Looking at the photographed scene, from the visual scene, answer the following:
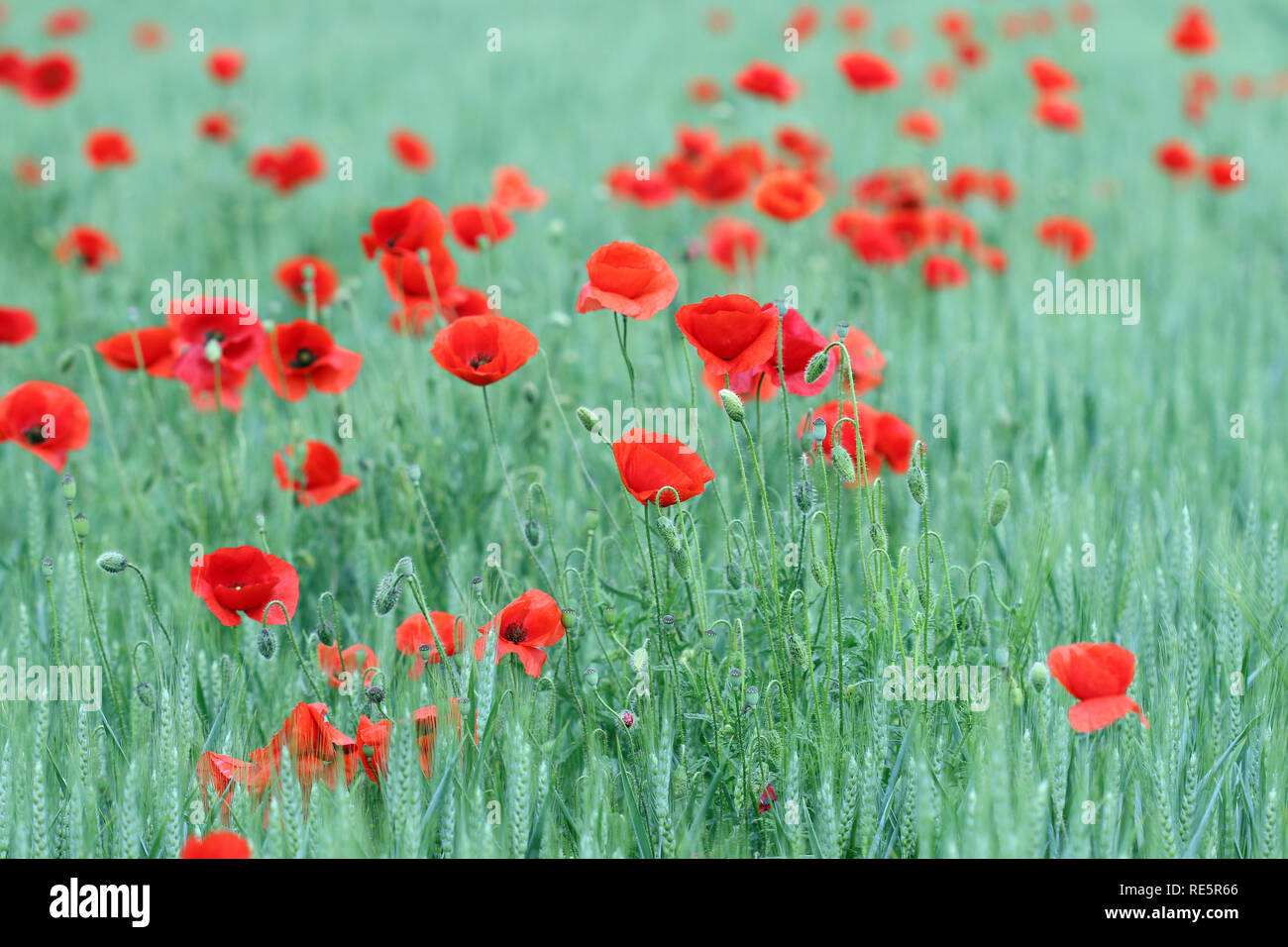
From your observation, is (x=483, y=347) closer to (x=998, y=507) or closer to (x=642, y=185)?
(x=998, y=507)

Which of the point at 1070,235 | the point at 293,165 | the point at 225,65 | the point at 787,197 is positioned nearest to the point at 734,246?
the point at 787,197

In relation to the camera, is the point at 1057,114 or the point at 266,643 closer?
the point at 266,643

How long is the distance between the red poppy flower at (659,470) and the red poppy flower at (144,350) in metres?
1.00

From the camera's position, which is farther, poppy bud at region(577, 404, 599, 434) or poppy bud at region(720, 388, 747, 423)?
poppy bud at region(577, 404, 599, 434)

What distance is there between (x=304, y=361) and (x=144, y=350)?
12.1 inches

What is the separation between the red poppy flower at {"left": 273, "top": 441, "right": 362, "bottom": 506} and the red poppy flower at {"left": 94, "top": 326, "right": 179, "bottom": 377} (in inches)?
12.1

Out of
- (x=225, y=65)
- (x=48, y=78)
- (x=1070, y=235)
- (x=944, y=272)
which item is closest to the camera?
(x=944, y=272)

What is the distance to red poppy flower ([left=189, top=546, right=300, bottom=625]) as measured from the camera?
1.31 meters

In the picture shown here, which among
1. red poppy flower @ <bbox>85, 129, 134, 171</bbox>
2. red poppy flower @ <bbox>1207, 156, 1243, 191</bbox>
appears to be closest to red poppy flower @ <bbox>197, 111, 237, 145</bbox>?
red poppy flower @ <bbox>85, 129, 134, 171</bbox>

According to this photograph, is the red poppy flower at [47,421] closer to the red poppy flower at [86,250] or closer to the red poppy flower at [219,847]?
the red poppy flower at [219,847]

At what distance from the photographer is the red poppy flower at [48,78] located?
3719mm

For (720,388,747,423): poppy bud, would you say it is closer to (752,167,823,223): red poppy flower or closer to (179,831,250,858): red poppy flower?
(179,831,250,858): red poppy flower

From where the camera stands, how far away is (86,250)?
2678 millimetres
